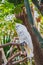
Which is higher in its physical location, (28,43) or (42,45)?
(42,45)

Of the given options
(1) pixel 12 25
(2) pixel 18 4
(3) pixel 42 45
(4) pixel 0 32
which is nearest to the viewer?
(3) pixel 42 45

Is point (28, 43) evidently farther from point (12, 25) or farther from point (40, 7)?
point (40, 7)

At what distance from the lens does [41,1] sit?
4.27 feet

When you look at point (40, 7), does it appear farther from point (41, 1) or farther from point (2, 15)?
point (2, 15)

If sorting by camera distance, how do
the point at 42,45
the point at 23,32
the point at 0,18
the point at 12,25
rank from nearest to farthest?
the point at 42,45 < the point at 23,32 < the point at 12,25 < the point at 0,18

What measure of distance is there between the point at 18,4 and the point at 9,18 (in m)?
0.68

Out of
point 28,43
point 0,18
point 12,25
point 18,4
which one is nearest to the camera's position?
point 18,4

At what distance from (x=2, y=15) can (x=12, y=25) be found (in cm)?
18

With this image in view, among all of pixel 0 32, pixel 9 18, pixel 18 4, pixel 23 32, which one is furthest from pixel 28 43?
pixel 0 32

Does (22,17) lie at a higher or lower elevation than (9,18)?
higher

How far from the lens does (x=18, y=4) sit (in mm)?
1292

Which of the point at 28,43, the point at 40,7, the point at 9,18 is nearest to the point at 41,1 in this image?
the point at 40,7

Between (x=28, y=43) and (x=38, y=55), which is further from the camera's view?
(x=28, y=43)

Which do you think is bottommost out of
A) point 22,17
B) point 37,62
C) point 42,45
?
point 37,62
